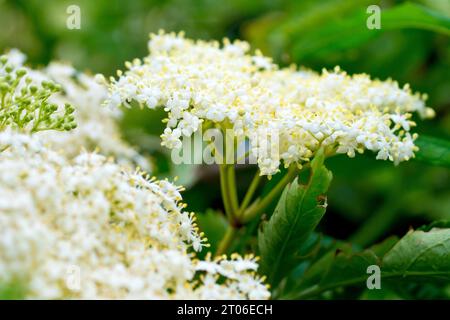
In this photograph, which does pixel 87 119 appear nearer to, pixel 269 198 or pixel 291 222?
pixel 269 198

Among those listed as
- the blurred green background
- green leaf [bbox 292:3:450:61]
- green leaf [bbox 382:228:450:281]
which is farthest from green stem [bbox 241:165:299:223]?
green leaf [bbox 292:3:450:61]

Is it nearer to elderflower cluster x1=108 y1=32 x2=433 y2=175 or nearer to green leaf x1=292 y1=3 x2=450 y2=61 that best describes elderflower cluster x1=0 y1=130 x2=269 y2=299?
elderflower cluster x1=108 y1=32 x2=433 y2=175

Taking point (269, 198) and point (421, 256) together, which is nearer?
point (421, 256)

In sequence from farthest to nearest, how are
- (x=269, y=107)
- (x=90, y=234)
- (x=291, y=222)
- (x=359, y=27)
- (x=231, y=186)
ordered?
(x=359, y=27) < (x=231, y=186) < (x=269, y=107) < (x=291, y=222) < (x=90, y=234)

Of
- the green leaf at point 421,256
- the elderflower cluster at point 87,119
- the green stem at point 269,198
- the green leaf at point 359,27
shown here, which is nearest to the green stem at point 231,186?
the green stem at point 269,198

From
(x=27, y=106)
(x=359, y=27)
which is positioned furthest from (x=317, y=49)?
(x=27, y=106)

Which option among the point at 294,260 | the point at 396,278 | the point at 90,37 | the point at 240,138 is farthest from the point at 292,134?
the point at 90,37

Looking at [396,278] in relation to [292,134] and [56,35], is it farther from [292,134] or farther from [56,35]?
[56,35]
